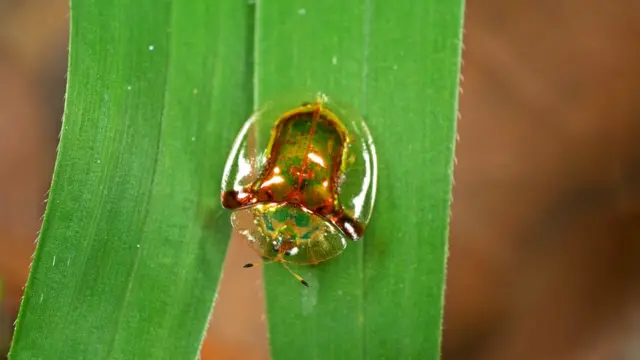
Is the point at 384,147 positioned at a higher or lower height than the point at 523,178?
higher

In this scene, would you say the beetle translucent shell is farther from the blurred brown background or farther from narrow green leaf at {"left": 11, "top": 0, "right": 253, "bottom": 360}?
the blurred brown background

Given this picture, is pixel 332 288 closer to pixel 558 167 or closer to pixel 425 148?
pixel 425 148

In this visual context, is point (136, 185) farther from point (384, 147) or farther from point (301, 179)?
point (384, 147)

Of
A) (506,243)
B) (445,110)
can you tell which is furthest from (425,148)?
(506,243)

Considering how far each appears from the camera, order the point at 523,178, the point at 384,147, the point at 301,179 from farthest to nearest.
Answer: the point at 523,178, the point at 301,179, the point at 384,147

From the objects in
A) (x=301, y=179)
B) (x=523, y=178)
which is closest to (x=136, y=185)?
(x=301, y=179)
